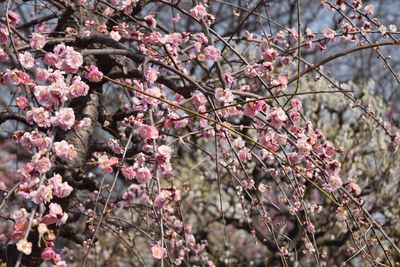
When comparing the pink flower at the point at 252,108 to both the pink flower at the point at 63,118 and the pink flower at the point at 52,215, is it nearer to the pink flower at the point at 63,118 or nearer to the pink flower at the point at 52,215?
the pink flower at the point at 63,118

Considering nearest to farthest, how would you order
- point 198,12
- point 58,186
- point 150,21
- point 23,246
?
point 23,246 < point 58,186 < point 198,12 < point 150,21

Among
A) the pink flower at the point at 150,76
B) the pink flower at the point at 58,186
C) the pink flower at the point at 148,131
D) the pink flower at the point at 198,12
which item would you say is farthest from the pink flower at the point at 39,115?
the pink flower at the point at 198,12

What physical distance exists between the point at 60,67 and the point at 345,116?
4759mm

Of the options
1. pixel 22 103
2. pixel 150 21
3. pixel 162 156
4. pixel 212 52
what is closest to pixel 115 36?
pixel 150 21

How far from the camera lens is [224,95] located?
1.90m

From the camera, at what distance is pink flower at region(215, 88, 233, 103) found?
74.8 inches

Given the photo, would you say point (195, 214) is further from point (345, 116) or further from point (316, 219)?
point (345, 116)

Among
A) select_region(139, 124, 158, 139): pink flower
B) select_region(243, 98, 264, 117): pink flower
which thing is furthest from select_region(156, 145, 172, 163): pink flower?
select_region(243, 98, 264, 117): pink flower

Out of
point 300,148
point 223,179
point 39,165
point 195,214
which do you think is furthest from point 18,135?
point 195,214

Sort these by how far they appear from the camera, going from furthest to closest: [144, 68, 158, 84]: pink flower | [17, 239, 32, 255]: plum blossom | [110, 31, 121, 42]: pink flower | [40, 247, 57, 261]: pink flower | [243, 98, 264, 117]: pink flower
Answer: [110, 31, 121, 42]: pink flower < [144, 68, 158, 84]: pink flower < [243, 98, 264, 117]: pink flower < [40, 247, 57, 261]: pink flower < [17, 239, 32, 255]: plum blossom

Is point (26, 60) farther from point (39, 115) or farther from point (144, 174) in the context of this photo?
point (144, 174)

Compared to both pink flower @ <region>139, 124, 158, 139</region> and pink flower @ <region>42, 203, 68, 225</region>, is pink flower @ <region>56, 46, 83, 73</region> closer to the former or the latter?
pink flower @ <region>139, 124, 158, 139</region>

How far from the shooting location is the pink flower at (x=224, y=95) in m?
1.90

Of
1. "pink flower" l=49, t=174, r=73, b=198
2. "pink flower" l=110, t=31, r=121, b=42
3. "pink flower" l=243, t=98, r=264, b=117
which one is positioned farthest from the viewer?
"pink flower" l=110, t=31, r=121, b=42
